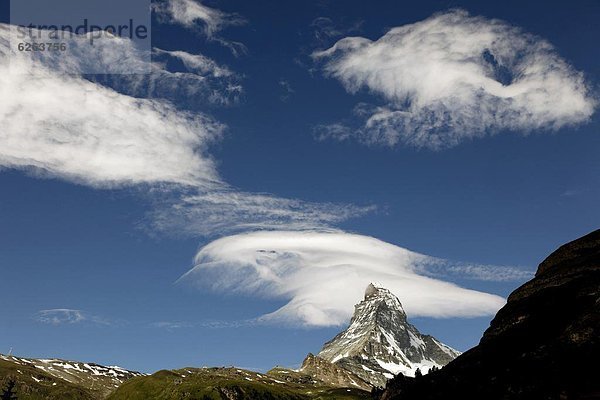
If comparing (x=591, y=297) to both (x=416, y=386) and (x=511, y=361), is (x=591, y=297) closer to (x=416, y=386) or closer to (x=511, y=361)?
(x=511, y=361)

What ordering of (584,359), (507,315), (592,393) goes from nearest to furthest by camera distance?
(592,393)
(584,359)
(507,315)

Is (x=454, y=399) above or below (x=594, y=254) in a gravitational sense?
below

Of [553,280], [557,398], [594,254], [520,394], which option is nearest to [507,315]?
[553,280]

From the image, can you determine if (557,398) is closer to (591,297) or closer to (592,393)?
(592,393)

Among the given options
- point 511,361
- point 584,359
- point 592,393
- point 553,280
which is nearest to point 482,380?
point 511,361

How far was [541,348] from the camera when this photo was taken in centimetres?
12950

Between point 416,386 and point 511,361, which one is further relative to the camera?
point 416,386

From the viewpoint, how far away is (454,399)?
144m

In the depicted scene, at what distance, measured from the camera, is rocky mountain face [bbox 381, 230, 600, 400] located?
370 ft

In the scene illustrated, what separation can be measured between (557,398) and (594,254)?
89663mm

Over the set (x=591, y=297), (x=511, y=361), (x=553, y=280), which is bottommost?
(x=511, y=361)

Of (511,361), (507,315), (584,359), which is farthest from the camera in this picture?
(507,315)

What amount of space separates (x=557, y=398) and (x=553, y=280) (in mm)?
79921

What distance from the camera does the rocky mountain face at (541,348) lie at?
370 feet
